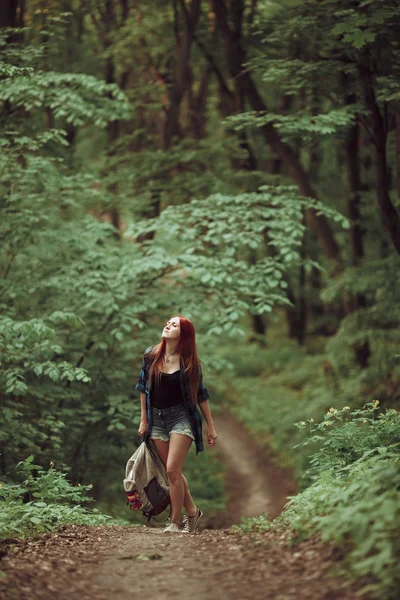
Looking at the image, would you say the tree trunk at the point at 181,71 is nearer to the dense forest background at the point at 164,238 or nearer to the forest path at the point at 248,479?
the dense forest background at the point at 164,238

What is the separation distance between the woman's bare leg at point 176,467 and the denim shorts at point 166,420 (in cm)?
12

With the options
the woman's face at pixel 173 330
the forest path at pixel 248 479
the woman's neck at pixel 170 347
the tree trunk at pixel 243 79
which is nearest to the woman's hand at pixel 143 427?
the woman's neck at pixel 170 347

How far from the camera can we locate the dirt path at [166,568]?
12.7 ft

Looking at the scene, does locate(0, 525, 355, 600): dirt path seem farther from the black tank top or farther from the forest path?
the forest path

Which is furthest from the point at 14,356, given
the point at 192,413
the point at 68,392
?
the point at 192,413

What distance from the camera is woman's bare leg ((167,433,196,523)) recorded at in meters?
6.27

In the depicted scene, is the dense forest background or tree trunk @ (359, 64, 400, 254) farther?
tree trunk @ (359, 64, 400, 254)

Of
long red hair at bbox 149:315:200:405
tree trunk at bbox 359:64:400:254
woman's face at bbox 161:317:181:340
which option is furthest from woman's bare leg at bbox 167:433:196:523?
tree trunk at bbox 359:64:400:254

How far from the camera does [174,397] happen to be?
21.1ft

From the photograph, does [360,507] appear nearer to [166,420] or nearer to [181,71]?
[166,420]

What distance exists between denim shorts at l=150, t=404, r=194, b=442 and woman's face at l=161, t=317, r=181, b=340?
2.28 feet

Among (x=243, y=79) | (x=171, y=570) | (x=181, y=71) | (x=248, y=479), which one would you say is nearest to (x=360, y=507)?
(x=171, y=570)

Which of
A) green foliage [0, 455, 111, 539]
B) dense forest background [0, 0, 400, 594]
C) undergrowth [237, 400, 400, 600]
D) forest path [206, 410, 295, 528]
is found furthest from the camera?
forest path [206, 410, 295, 528]

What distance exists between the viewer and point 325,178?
70.9ft
